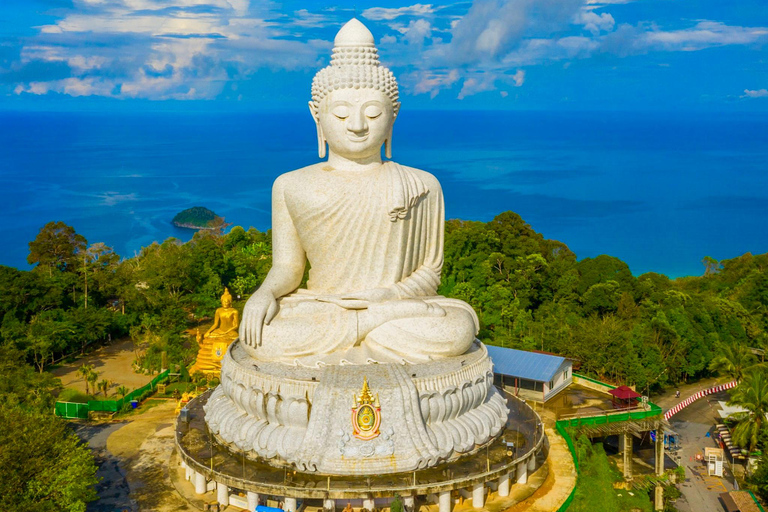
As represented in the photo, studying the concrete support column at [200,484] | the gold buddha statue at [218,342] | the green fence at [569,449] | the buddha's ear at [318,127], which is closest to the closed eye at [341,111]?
→ the buddha's ear at [318,127]

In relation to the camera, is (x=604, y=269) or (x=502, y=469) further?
(x=604, y=269)

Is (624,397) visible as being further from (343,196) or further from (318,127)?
(318,127)

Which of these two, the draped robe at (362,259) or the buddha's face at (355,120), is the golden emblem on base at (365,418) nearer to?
the draped robe at (362,259)

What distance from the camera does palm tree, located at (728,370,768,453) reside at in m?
15.3

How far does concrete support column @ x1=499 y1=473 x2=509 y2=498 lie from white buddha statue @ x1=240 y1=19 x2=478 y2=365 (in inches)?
78.2

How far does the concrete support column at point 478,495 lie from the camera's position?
11.0 metres

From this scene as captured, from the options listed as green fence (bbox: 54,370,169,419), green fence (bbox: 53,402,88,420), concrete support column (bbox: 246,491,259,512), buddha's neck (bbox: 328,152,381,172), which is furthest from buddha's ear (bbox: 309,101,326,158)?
green fence (bbox: 53,402,88,420)

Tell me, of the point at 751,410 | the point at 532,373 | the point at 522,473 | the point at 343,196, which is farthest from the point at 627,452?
the point at 343,196

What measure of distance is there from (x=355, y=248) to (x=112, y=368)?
971 cm

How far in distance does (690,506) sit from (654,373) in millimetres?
4488

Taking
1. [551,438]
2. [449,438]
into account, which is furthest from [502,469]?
[551,438]

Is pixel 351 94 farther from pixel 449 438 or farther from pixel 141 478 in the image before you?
pixel 141 478

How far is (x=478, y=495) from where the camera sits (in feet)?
36.2

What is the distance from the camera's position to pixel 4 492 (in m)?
9.88
